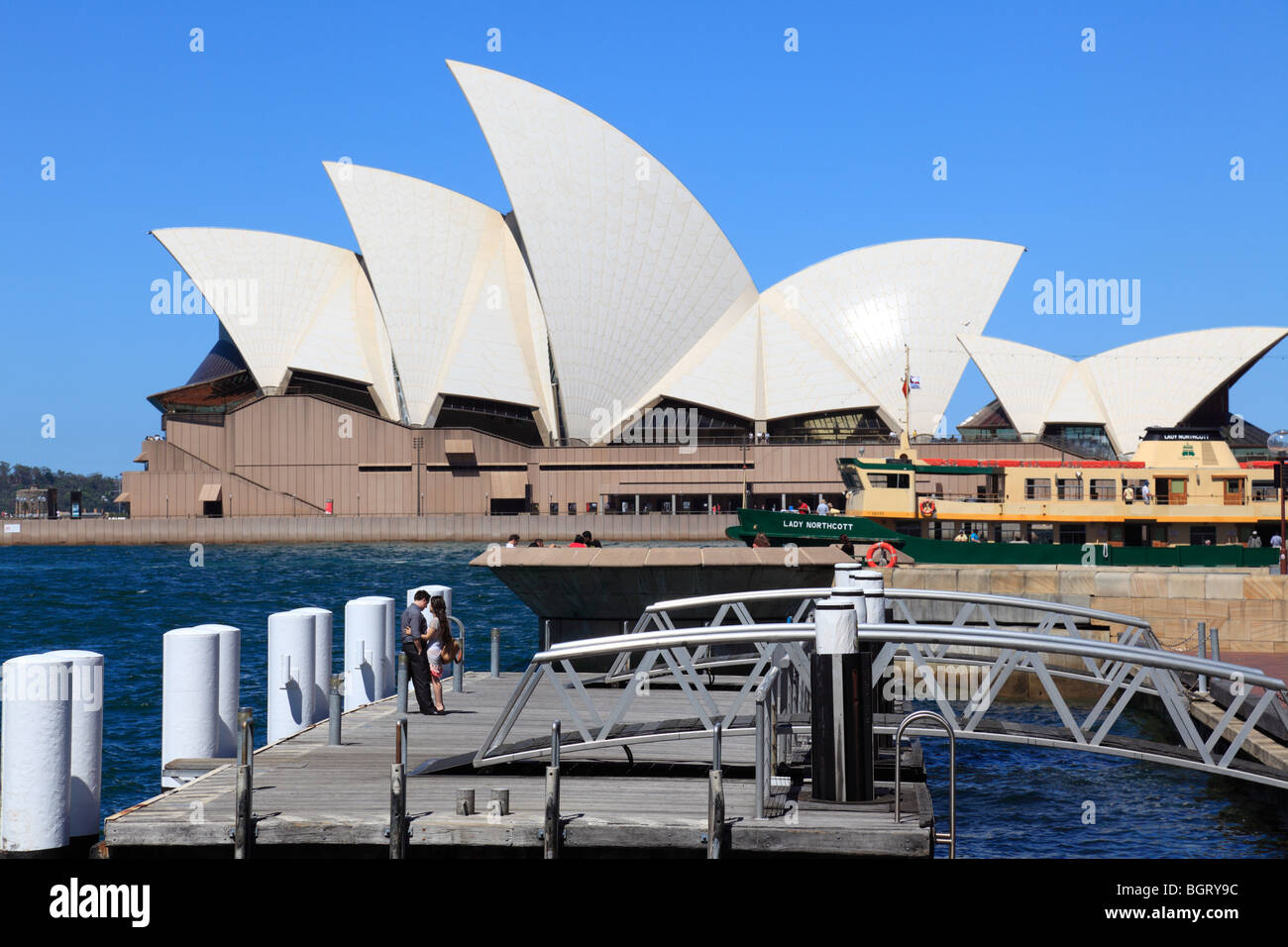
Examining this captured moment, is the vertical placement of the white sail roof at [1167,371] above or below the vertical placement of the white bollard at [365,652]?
above

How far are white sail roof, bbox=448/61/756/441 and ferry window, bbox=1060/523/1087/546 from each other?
1517 inches

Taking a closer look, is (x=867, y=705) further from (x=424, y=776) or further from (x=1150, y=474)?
(x=1150, y=474)

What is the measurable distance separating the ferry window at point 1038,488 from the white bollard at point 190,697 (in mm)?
24363

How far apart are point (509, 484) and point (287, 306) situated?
16.7 meters

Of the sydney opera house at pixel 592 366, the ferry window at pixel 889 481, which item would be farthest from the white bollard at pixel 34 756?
the sydney opera house at pixel 592 366

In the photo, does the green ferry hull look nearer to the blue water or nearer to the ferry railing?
the blue water

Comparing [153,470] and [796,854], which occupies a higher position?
[153,470]

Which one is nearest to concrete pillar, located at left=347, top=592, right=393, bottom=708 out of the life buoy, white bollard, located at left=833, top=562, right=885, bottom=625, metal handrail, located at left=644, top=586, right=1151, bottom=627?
metal handrail, located at left=644, top=586, right=1151, bottom=627

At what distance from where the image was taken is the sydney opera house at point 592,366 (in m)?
66.4

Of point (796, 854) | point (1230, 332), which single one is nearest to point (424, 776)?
point (796, 854)

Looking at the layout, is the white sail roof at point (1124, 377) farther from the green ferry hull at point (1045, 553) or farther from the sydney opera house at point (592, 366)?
the green ferry hull at point (1045, 553)
